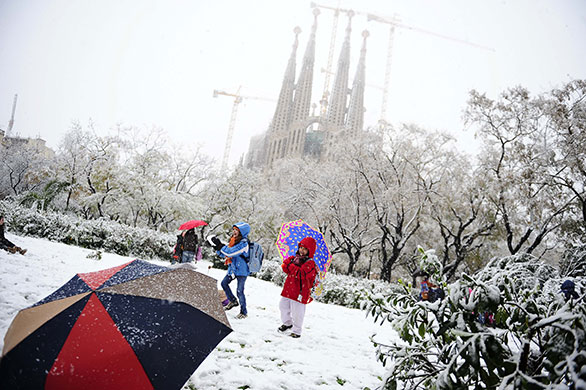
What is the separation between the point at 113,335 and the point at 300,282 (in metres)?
3.04

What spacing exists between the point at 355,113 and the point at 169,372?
8976 cm

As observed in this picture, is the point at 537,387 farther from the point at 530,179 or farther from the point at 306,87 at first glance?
the point at 306,87

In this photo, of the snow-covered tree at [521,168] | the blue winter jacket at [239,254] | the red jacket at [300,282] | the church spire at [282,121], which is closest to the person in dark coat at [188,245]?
the blue winter jacket at [239,254]

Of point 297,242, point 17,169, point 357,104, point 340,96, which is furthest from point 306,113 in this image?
point 297,242

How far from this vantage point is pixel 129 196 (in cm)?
2011

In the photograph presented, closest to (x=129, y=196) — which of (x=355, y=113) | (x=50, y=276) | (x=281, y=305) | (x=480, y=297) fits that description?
(x=50, y=276)

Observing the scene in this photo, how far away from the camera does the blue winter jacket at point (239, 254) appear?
5118mm

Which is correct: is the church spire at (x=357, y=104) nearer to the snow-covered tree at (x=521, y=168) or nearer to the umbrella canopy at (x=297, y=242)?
the snow-covered tree at (x=521, y=168)

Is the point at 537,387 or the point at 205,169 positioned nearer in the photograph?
the point at 537,387

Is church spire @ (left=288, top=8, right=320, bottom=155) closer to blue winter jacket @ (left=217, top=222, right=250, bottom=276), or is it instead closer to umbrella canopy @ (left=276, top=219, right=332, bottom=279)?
umbrella canopy @ (left=276, top=219, right=332, bottom=279)

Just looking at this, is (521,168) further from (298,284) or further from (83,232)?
(83,232)

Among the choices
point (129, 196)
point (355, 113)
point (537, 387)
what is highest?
point (355, 113)

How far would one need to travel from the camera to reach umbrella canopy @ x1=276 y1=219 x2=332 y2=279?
5312mm

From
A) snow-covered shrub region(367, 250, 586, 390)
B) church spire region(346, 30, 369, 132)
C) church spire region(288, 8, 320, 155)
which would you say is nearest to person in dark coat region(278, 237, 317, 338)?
snow-covered shrub region(367, 250, 586, 390)
